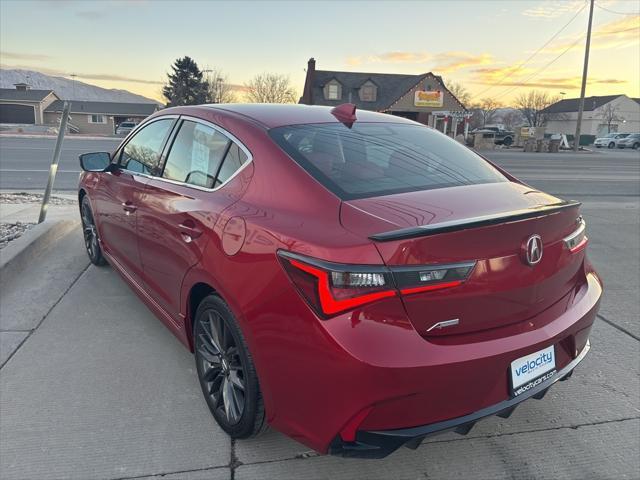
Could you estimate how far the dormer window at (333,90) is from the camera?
160 feet

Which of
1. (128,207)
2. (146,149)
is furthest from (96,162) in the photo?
(128,207)

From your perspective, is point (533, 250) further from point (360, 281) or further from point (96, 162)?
point (96, 162)

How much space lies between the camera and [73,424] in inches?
106

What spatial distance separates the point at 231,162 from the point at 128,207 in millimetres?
1348

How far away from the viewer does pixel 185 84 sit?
224 feet

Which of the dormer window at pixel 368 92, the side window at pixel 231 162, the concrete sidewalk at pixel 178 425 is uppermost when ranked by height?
the dormer window at pixel 368 92

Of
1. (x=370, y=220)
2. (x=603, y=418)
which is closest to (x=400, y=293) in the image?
(x=370, y=220)

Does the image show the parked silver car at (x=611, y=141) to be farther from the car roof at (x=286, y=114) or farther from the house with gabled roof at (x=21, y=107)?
the house with gabled roof at (x=21, y=107)

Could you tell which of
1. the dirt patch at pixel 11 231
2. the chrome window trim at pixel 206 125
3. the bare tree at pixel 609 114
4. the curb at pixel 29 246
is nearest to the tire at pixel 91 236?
the curb at pixel 29 246

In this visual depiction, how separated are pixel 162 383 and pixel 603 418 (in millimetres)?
2599

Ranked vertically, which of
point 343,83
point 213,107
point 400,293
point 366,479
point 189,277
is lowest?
point 366,479

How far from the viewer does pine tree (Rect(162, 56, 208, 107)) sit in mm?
67500

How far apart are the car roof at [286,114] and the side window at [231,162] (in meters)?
0.21

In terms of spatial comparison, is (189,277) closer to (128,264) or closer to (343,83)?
(128,264)
